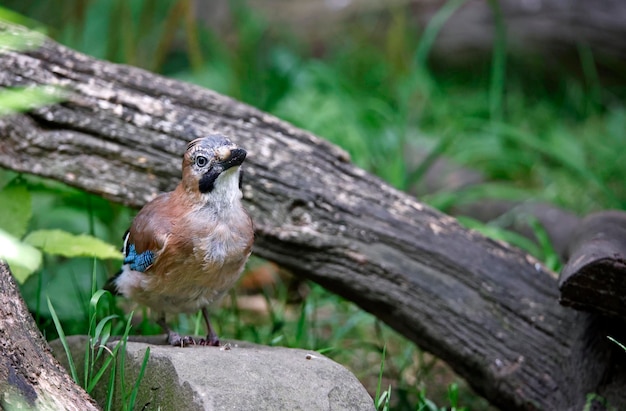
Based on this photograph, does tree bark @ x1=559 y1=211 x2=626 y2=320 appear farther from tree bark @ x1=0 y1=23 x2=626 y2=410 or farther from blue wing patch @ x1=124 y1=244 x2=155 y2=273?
blue wing patch @ x1=124 y1=244 x2=155 y2=273

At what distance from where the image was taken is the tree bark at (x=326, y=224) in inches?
141

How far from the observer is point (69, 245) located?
3.49m

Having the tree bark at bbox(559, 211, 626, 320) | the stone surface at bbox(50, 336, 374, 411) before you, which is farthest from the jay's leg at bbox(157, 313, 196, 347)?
the tree bark at bbox(559, 211, 626, 320)

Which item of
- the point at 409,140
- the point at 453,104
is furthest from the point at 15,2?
the point at 453,104

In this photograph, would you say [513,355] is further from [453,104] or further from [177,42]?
[177,42]

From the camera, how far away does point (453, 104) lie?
803 cm

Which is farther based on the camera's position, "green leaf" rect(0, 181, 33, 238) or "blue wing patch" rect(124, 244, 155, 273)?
"green leaf" rect(0, 181, 33, 238)

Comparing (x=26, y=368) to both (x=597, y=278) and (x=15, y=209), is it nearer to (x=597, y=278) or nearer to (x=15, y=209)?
(x=15, y=209)

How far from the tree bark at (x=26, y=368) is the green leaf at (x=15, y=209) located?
0.90 m

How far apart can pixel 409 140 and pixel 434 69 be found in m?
2.47

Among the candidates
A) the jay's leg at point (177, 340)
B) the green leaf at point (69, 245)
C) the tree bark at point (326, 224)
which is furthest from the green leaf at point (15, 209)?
the jay's leg at point (177, 340)

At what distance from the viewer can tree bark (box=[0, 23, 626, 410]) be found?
3.58 meters

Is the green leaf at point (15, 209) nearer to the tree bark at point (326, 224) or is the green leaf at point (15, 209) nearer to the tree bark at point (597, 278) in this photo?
the tree bark at point (326, 224)

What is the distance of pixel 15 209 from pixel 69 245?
1.17 ft
